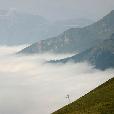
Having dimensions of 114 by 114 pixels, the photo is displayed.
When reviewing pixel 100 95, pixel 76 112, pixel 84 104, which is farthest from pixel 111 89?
pixel 76 112

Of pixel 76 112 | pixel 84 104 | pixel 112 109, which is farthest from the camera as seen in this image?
pixel 84 104

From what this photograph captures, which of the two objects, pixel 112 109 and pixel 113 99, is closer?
pixel 112 109

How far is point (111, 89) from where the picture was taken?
107875 mm

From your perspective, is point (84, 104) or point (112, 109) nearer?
point (112, 109)

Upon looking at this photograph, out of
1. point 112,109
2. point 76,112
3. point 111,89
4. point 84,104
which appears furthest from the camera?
point 111,89

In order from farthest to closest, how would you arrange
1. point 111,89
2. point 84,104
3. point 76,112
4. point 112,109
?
1. point 111,89
2. point 84,104
3. point 76,112
4. point 112,109

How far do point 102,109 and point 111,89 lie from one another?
25.0 meters

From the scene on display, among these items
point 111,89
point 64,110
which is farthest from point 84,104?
point 111,89

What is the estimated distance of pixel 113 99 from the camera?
92938 millimetres

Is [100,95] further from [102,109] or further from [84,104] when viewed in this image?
[102,109]

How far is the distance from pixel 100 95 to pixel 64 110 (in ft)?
36.1

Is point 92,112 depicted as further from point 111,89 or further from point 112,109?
point 111,89

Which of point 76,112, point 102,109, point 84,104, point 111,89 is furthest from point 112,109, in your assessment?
point 111,89

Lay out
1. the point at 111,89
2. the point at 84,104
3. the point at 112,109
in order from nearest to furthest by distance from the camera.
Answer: the point at 112,109
the point at 84,104
the point at 111,89
